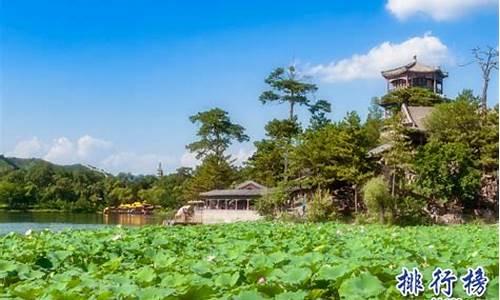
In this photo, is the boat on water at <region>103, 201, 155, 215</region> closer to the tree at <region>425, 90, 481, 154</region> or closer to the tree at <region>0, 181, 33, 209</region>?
the tree at <region>0, 181, 33, 209</region>

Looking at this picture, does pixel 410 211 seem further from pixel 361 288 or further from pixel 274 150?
pixel 361 288

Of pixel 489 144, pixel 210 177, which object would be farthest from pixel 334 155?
pixel 210 177

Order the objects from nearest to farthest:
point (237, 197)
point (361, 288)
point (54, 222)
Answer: point (361, 288) → point (54, 222) → point (237, 197)

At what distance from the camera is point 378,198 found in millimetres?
16797

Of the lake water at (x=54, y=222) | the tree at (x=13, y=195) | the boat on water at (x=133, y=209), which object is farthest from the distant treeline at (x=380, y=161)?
the tree at (x=13, y=195)

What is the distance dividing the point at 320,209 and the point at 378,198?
6.39 feet

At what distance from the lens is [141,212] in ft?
98.7

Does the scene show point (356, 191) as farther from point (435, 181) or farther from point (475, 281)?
point (475, 281)

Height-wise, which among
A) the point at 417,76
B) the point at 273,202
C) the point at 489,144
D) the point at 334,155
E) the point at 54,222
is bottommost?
the point at 54,222

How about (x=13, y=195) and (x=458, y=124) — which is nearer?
(x=458, y=124)

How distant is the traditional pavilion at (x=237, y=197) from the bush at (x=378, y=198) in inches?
196

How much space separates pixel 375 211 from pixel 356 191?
172 centimetres

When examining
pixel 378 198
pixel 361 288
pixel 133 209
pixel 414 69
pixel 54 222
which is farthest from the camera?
pixel 133 209

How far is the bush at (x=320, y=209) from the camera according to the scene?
18172 mm
